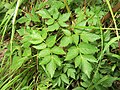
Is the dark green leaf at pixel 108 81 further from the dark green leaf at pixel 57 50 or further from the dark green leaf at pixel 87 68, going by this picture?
the dark green leaf at pixel 57 50

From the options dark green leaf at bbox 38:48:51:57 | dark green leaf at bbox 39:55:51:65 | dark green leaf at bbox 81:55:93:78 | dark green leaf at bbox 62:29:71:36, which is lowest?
dark green leaf at bbox 81:55:93:78

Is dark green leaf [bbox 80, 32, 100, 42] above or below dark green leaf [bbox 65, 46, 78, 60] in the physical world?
above

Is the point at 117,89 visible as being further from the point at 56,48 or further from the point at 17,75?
the point at 17,75

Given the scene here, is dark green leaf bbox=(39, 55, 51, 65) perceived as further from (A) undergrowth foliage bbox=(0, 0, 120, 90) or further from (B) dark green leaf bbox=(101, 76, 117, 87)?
(B) dark green leaf bbox=(101, 76, 117, 87)

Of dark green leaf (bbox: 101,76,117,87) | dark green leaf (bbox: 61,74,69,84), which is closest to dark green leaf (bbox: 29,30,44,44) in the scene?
dark green leaf (bbox: 61,74,69,84)

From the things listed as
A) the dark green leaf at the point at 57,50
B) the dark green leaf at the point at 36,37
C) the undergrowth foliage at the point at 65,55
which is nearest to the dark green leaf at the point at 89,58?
the undergrowth foliage at the point at 65,55

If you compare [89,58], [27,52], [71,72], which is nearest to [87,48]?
[89,58]

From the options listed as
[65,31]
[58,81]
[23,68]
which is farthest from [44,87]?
[65,31]

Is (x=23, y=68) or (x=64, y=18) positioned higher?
(x=64, y=18)
